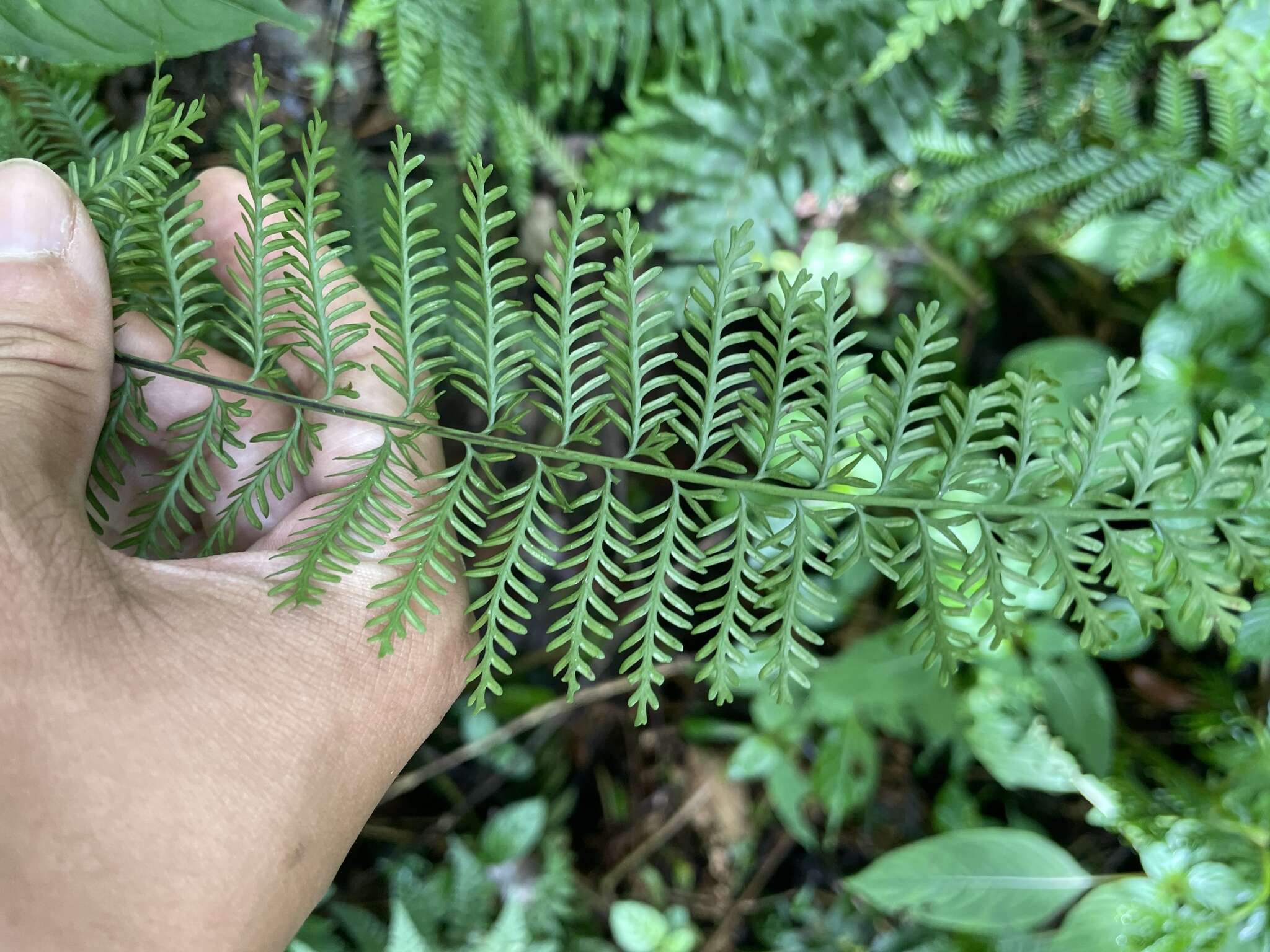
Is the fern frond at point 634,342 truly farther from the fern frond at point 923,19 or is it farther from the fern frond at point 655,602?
the fern frond at point 923,19

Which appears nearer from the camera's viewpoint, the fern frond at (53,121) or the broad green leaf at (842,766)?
the fern frond at (53,121)

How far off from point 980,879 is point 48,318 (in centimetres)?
224

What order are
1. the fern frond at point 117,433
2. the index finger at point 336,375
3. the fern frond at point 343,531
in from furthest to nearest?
the index finger at point 336,375 < the fern frond at point 117,433 < the fern frond at point 343,531

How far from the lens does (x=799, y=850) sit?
2539mm

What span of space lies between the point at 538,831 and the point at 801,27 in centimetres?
219

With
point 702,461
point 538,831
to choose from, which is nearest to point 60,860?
point 702,461

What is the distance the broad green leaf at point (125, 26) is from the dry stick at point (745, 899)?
2427mm

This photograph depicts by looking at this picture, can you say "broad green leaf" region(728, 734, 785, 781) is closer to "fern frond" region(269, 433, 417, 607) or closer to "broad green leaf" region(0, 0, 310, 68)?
"fern frond" region(269, 433, 417, 607)

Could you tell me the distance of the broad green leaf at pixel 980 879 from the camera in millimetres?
2014

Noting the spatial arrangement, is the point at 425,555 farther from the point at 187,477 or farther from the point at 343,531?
the point at 187,477

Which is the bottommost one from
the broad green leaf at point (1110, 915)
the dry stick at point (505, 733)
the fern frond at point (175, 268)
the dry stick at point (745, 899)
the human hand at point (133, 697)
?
the dry stick at point (745, 899)

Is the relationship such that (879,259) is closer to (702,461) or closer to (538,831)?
(702,461)

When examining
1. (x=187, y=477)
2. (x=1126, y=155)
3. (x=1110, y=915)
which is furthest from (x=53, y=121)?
(x=1110, y=915)

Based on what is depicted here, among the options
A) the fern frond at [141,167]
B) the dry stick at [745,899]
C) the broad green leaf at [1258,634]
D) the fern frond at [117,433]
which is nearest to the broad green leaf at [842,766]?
the dry stick at [745,899]
